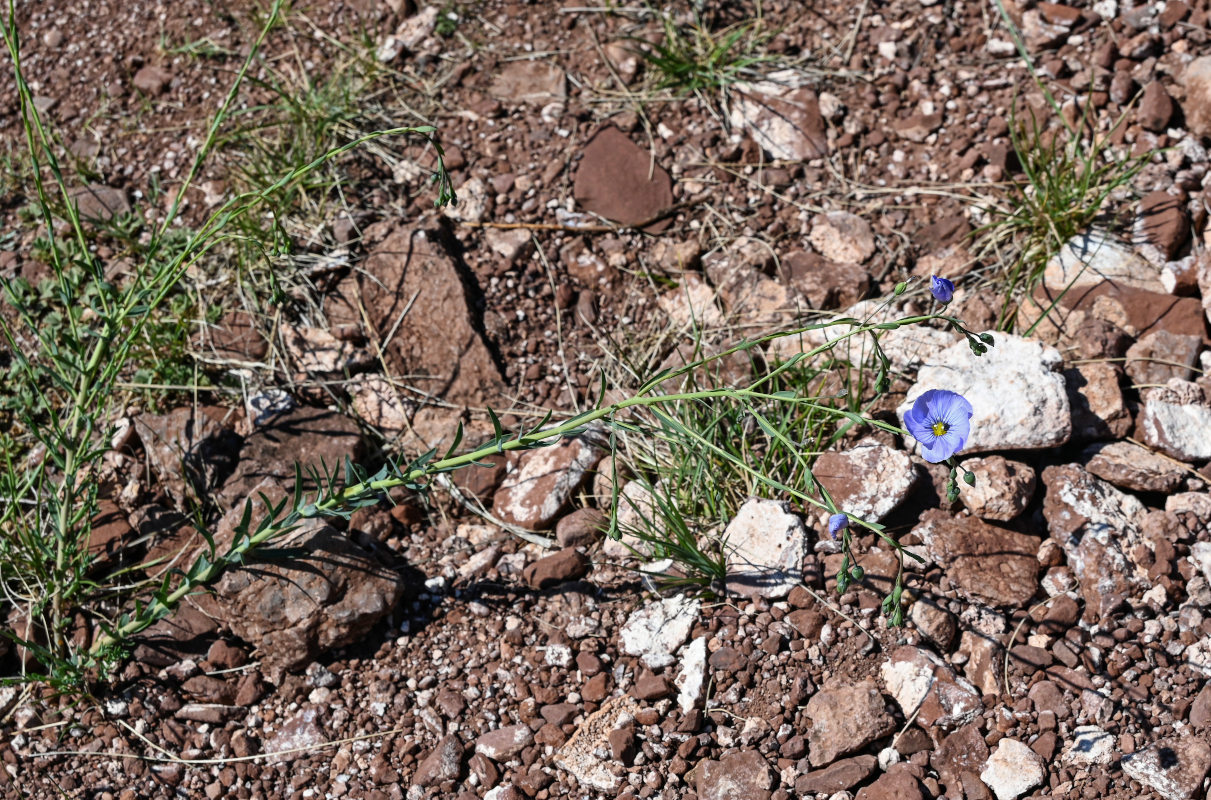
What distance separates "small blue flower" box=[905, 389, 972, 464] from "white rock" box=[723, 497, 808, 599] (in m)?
0.53

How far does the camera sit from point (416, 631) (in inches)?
92.7

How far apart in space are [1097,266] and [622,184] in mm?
1391

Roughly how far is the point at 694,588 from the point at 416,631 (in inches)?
27.2

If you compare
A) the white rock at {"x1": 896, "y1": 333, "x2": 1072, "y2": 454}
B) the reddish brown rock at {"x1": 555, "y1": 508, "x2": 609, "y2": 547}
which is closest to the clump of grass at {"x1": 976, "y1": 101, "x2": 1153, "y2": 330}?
the white rock at {"x1": 896, "y1": 333, "x2": 1072, "y2": 454}

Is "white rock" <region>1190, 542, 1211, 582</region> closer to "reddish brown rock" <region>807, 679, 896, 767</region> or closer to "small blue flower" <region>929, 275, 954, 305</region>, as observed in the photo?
"reddish brown rock" <region>807, 679, 896, 767</region>

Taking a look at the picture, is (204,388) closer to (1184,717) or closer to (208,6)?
(208,6)

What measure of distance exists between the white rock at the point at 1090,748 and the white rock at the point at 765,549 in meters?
0.64

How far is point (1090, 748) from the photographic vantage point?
1.91 meters

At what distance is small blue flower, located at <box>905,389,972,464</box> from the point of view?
5.69ft

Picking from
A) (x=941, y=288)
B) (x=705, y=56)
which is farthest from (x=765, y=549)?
(x=705, y=56)

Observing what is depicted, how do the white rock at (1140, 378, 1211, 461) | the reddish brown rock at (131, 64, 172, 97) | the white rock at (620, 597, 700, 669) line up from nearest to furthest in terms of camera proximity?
the white rock at (620, 597, 700, 669)
the white rock at (1140, 378, 1211, 461)
the reddish brown rock at (131, 64, 172, 97)

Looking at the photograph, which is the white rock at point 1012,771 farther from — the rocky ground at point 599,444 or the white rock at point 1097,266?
the white rock at point 1097,266

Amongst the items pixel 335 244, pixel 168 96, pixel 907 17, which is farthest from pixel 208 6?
pixel 907 17

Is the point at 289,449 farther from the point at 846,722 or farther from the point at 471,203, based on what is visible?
the point at 846,722
